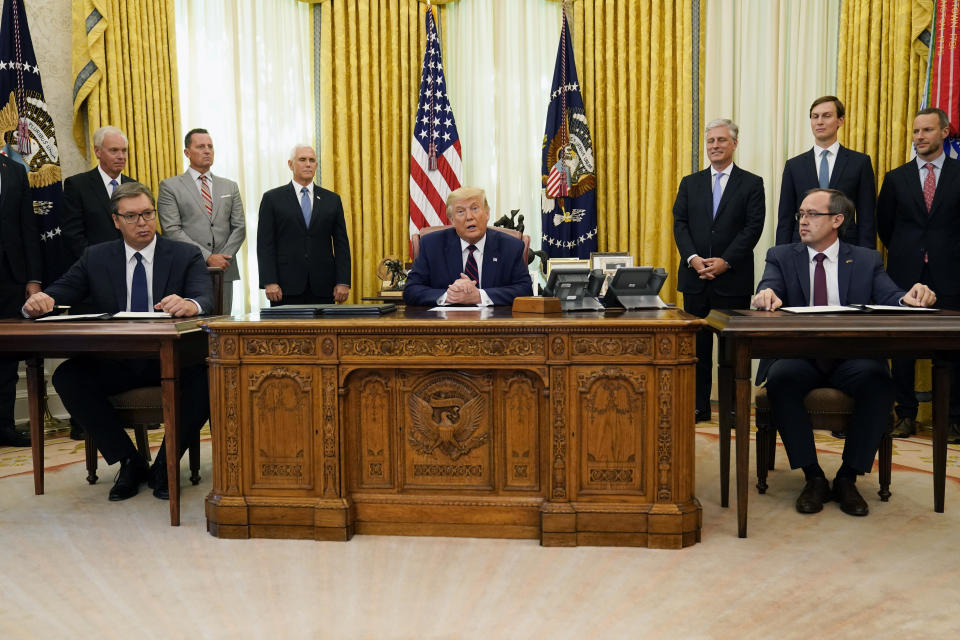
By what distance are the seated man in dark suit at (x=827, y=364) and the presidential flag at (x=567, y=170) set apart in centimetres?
267

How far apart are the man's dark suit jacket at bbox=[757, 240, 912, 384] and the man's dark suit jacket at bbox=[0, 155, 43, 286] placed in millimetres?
4345

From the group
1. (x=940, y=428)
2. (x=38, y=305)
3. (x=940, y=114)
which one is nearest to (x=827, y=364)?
(x=940, y=428)

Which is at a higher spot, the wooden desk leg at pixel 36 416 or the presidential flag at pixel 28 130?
the presidential flag at pixel 28 130

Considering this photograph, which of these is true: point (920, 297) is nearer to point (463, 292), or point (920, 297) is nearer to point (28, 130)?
point (463, 292)

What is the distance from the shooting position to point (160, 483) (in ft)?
12.1

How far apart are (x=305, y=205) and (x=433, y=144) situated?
1476 millimetres

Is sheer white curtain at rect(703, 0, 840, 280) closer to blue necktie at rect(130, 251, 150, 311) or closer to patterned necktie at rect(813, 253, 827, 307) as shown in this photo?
patterned necktie at rect(813, 253, 827, 307)

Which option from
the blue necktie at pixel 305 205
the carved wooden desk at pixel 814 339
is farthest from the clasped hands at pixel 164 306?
the carved wooden desk at pixel 814 339

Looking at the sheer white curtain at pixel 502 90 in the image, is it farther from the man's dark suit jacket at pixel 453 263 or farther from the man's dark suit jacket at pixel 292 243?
the man's dark suit jacket at pixel 453 263

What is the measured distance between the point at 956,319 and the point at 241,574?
285cm

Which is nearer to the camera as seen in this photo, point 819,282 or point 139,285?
point 819,282

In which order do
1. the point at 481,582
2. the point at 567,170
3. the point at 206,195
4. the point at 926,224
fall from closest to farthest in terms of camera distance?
the point at 481,582, the point at 926,224, the point at 206,195, the point at 567,170

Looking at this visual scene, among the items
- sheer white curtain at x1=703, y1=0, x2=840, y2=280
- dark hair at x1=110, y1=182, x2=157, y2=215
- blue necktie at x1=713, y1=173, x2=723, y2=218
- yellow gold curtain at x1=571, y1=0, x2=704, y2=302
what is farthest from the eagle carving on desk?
sheer white curtain at x1=703, y1=0, x2=840, y2=280

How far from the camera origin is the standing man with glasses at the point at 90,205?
5016 millimetres
